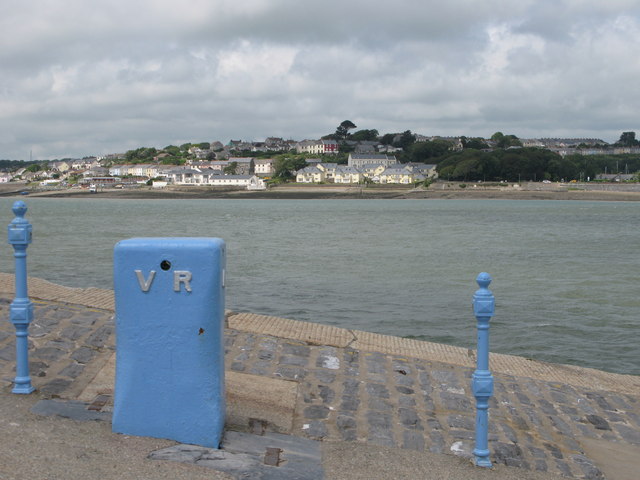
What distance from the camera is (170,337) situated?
16.1 feet

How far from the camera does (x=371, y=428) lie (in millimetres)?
5852

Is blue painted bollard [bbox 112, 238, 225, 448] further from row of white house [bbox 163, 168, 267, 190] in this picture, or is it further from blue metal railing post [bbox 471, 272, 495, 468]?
row of white house [bbox 163, 168, 267, 190]

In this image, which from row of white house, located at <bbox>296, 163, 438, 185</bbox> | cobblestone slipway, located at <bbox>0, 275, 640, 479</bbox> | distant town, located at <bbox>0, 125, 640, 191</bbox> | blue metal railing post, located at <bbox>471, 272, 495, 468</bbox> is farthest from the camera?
row of white house, located at <bbox>296, 163, 438, 185</bbox>

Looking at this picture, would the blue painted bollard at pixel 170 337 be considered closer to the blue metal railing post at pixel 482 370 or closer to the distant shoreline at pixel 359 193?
the blue metal railing post at pixel 482 370

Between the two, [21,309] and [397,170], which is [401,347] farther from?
[397,170]

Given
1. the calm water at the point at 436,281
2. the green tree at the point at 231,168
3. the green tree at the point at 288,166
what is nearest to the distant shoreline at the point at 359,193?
the green tree at the point at 288,166

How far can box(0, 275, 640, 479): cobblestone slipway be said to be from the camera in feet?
19.2

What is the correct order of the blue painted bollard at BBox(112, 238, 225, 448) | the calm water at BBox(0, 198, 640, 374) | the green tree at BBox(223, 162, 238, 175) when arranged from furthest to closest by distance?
the green tree at BBox(223, 162, 238, 175), the calm water at BBox(0, 198, 640, 374), the blue painted bollard at BBox(112, 238, 225, 448)

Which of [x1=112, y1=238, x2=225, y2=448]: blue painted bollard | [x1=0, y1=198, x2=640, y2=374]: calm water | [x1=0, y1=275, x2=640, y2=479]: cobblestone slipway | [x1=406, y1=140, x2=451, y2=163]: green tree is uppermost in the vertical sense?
[x1=406, y1=140, x2=451, y2=163]: green tree

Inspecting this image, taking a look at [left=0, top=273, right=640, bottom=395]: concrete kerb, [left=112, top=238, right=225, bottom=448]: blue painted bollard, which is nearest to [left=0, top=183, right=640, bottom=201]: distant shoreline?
[left=0, top=273, right=640, bottom=395]: concrete kerb

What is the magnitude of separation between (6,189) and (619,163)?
157 meters

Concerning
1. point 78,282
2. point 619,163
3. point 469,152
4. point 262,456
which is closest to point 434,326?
point 262,456

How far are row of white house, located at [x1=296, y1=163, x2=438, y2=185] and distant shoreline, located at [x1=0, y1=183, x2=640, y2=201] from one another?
721 cm

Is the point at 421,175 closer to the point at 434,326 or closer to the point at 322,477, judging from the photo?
the point at 434,326
